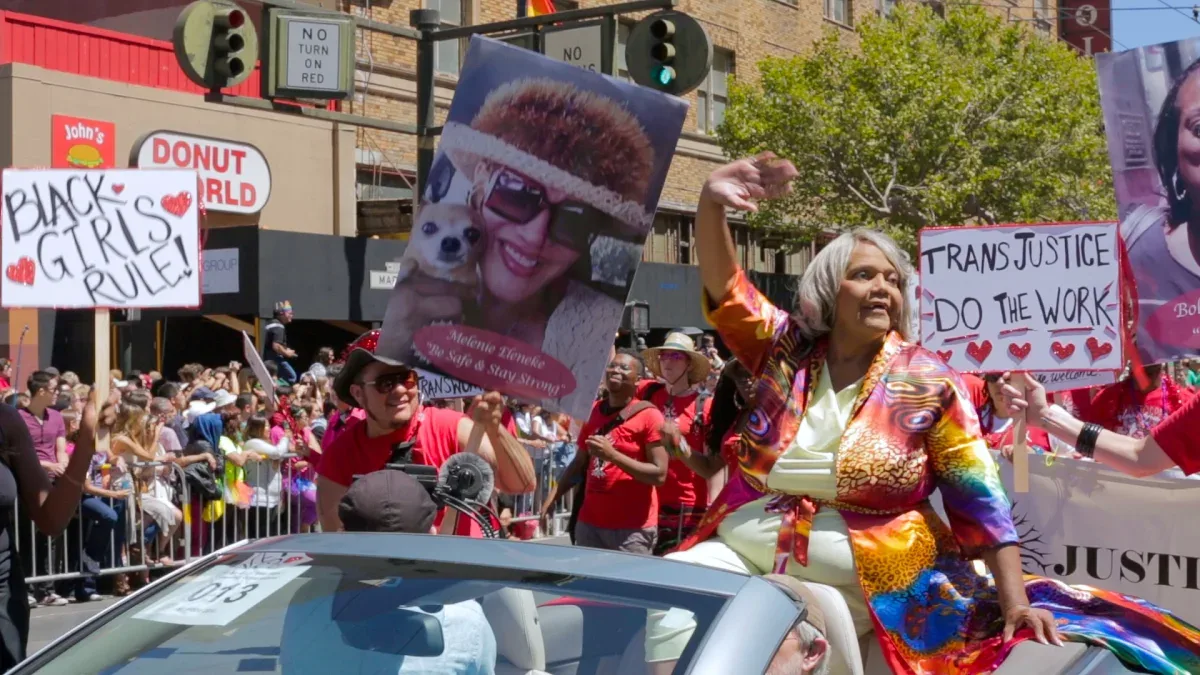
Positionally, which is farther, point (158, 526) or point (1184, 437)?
point (158, 526)

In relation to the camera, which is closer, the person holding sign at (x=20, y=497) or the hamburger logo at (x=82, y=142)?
the person holding sign at (x=20, y=497)

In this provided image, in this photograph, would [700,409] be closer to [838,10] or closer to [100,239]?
[100,239]

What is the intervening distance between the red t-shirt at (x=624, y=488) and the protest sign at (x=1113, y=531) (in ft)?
5.72

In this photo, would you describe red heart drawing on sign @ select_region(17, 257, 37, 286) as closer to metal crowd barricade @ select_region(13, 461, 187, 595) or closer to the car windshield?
metal crowd barricade @ select_region(13, 461, 187, 595)

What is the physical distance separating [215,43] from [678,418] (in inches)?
225

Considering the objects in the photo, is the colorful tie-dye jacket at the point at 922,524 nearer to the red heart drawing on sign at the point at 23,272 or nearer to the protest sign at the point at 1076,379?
the protest sign at the point at 1076,379

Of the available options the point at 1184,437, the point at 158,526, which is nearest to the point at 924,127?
the point at 158,526

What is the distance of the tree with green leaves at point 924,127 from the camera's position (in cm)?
3084

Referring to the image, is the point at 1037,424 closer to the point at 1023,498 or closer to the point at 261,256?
the point at 1023,498

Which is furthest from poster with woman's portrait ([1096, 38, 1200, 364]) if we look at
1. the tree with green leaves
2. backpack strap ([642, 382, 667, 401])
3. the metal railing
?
the tree with green leaves

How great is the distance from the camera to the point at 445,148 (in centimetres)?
585

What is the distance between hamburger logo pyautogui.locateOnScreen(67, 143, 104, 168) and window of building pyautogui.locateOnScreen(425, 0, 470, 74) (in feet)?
24.9

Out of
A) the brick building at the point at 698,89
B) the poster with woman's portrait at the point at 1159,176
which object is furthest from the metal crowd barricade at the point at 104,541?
the brick building at the point at 698,89

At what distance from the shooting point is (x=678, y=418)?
29.2 ft
